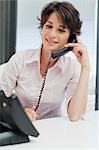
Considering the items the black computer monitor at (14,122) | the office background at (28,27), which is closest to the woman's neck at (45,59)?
the black computer monitor at (14,122)

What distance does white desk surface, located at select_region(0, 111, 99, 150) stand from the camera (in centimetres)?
81

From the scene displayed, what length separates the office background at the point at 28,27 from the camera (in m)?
2.41

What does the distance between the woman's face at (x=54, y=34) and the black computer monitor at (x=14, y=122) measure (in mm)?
693

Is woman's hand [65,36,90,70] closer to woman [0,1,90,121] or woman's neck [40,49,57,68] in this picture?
woman [0,1,90,121]

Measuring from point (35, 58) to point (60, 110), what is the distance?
30 cm

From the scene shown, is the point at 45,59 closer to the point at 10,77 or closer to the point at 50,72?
the point at 50,72

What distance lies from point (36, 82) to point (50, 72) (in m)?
Result: 0.09

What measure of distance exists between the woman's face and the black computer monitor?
0.69m

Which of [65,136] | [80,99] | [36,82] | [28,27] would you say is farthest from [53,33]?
[28,27]

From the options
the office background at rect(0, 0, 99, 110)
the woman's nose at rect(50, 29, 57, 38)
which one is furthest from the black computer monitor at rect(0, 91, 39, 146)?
the office background at rect(0, 0, 99, 110)

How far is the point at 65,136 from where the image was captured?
3.01 feet

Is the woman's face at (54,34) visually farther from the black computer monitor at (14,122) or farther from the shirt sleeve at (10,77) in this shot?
the black computer monitor at (14,122)

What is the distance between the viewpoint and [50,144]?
2.71 feet

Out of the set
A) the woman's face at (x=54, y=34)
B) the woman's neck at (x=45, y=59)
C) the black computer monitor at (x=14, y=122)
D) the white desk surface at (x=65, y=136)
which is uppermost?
the woman's face at (x=54, y=34)
